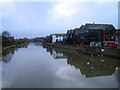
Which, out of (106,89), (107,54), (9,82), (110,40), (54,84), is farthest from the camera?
(110,40)

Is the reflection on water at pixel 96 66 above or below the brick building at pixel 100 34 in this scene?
below

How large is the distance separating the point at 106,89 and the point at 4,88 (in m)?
6.90

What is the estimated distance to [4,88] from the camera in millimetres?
6918

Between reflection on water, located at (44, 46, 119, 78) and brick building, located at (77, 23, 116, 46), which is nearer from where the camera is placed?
reflection on water, located at (44, 46, 119, 78)

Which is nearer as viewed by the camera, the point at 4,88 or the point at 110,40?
the point at 4,88

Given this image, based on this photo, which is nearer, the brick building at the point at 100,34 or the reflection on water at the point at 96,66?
the reflection on water at the point at 96,66

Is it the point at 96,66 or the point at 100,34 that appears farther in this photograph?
the point at 100,34

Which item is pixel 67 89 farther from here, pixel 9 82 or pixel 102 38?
pixel 102 38

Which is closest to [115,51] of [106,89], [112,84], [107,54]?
[107,54]

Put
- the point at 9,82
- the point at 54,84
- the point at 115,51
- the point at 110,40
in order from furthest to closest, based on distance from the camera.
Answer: the point at 110,40
the point at 115,51
the point at 9,82
the point at 54,84

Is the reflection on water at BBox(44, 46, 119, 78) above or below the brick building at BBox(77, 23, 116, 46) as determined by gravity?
below

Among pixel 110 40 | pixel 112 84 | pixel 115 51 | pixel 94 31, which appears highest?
pixel 94 31

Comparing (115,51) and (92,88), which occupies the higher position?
(115,51)

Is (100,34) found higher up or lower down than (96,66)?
higher up
